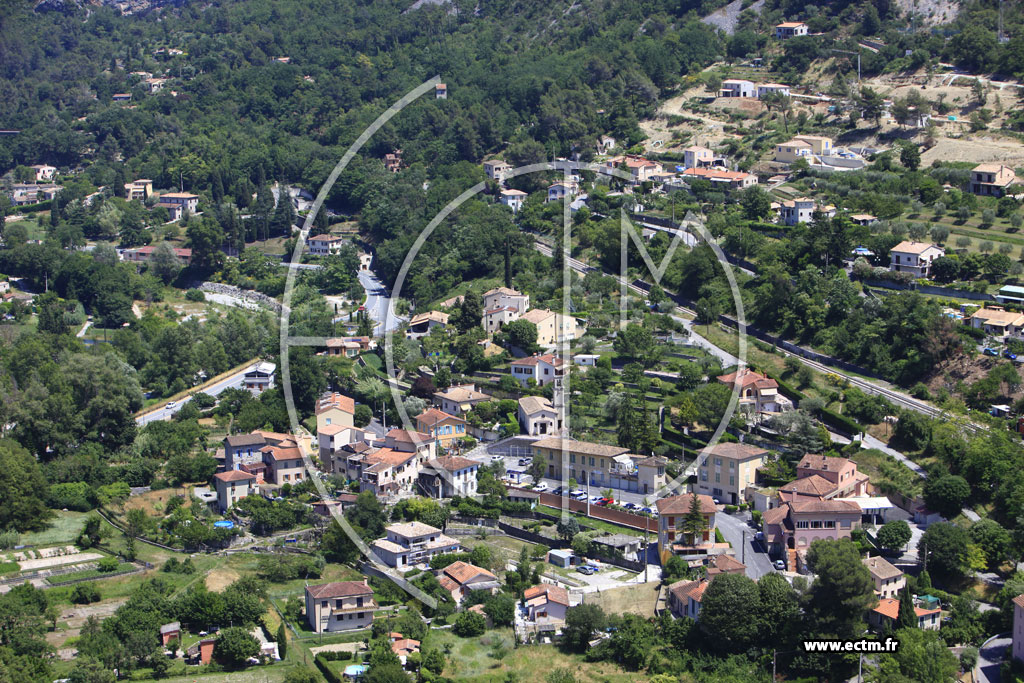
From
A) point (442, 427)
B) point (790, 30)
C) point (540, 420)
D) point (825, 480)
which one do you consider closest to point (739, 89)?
point (790, 30)

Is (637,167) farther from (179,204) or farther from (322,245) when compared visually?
(179,204)

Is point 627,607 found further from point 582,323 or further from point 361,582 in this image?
point 582,323

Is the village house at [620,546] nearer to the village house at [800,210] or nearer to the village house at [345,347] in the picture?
the village house at [345,347]

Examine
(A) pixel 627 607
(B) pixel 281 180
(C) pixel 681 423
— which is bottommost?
(A) pixel 627 607

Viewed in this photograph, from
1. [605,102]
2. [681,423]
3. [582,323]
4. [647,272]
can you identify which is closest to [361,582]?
[681,423]

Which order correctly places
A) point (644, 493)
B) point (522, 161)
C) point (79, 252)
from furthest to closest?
point (522, 161)
point (79, 252)
point (644, 493)

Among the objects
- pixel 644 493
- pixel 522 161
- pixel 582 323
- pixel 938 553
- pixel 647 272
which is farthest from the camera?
pixel 522 161
